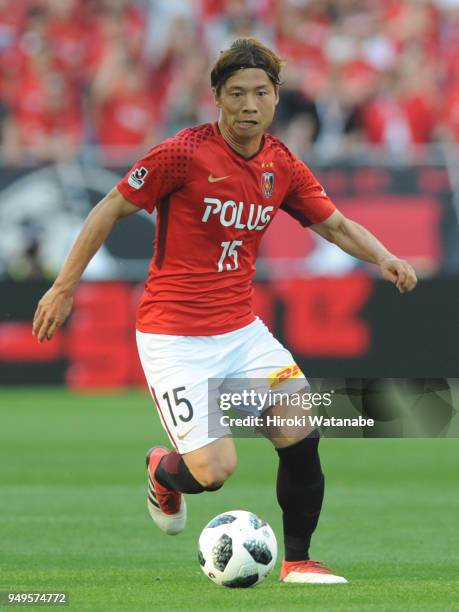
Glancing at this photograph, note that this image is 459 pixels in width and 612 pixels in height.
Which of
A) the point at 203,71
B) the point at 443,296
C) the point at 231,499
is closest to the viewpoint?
the point at 231,499

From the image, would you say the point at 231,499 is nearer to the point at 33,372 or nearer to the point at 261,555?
the point at 261,555

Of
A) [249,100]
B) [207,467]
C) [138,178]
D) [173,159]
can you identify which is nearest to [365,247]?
[249,100]

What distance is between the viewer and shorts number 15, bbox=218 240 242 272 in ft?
24.0

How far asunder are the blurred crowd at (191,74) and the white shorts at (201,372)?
405 inches

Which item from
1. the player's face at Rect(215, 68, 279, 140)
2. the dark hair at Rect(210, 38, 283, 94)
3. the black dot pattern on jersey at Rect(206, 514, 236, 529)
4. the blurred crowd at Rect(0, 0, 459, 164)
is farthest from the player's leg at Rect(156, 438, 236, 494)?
the blurred crowd at Rect(0, 0, 459, 164)

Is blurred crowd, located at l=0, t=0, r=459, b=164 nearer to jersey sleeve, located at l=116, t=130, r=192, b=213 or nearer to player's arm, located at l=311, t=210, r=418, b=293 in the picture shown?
player's arm, located at l=311, t=210, r=418, b=293

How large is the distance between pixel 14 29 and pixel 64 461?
873 centimetres

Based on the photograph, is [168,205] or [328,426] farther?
[328,426]

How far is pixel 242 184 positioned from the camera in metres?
7.20

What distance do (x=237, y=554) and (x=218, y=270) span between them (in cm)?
→ 139

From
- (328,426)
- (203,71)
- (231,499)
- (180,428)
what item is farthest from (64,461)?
(203,71)

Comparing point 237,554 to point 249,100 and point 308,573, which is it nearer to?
point 308,573

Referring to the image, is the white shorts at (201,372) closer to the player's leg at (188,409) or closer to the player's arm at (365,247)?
the player's leg at (188,409)

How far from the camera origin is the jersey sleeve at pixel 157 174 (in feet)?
23.0
